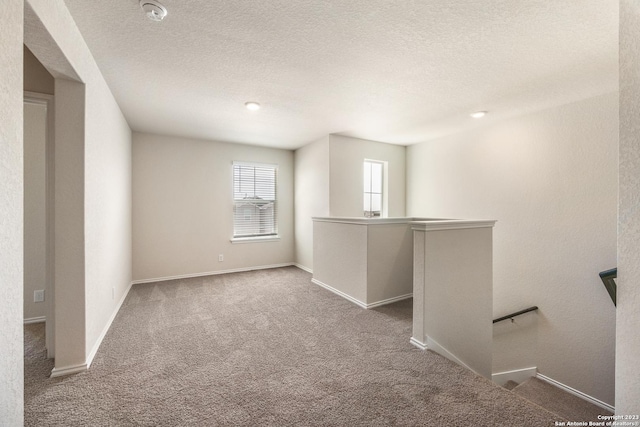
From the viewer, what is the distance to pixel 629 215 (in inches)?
53.0

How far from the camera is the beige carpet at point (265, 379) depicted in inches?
61.7

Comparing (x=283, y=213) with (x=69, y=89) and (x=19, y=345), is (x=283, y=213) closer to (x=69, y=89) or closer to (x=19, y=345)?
(x=69, y=89)

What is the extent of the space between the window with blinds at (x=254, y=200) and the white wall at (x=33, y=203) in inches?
102

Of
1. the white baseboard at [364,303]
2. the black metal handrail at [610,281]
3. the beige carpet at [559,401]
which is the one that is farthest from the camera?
the white baseboard at [364,303]

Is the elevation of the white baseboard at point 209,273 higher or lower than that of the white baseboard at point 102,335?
higher

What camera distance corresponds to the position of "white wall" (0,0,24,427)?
3.34 ft

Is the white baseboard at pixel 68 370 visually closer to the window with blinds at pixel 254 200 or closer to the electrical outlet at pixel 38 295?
the electrical outlet at pixel 38 295

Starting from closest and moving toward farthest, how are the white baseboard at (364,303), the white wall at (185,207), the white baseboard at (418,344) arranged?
1. the white baseboard at (418,344)
2. the white baseboard at (364,303)
3. the white wall at (185,207)

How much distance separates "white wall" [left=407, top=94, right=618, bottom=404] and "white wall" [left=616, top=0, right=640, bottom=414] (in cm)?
214

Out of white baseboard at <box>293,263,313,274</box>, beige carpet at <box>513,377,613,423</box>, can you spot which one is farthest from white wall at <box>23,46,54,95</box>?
beige carpet at <box>513,377,613,423</box>

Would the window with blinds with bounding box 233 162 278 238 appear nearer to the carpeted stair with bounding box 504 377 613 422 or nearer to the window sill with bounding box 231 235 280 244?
the window sill with bounding box 231 235 280 244

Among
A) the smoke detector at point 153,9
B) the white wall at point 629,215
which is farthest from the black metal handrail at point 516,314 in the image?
the smoke detector at point 153,9

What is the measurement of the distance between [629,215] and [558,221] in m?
2.37

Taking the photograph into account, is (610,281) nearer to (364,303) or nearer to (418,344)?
(418,344)
